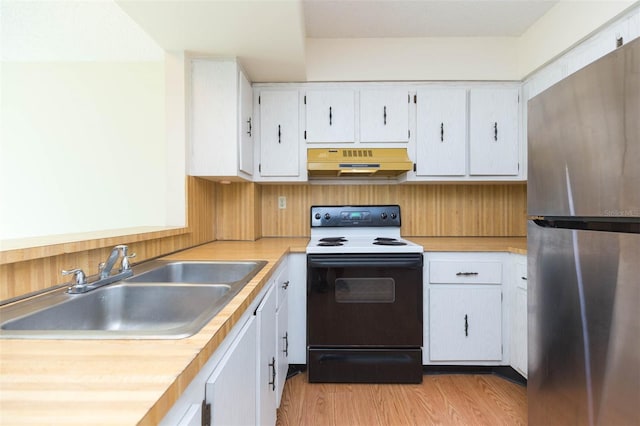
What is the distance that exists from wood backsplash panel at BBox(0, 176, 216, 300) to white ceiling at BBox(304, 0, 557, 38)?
1369 mm

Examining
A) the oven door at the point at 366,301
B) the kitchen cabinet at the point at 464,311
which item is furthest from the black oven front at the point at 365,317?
the kitchen cabinet at the point at 464,311

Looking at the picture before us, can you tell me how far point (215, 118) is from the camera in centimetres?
194

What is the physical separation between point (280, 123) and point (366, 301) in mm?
1392

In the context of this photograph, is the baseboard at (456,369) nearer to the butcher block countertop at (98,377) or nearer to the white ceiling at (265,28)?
the butcher block countertop at (98,377)

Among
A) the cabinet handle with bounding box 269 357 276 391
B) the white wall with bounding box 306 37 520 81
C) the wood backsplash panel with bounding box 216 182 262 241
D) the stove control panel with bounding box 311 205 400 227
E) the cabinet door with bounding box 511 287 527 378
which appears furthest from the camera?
the stove control panel with bounding box 311 205 400 227

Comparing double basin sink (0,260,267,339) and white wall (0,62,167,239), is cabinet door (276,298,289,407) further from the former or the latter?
white wall (0,62,167,239)

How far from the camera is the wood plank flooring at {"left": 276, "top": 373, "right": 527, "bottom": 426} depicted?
5.24ft

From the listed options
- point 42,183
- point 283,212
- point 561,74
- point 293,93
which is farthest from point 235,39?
point 42,183

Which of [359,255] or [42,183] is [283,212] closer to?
[359,255]

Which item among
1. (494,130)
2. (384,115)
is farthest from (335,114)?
(494,130)

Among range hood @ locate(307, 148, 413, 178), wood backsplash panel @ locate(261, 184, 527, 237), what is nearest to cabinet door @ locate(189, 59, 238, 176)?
range hood @ locate(307, 148, 413, 178)

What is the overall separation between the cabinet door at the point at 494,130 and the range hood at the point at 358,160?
548 mm

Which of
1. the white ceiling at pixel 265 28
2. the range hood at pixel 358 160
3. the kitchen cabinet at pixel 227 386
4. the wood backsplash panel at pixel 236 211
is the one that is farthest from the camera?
the wood backsplash panel at pixel 236 211

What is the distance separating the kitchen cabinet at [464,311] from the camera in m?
1.95
